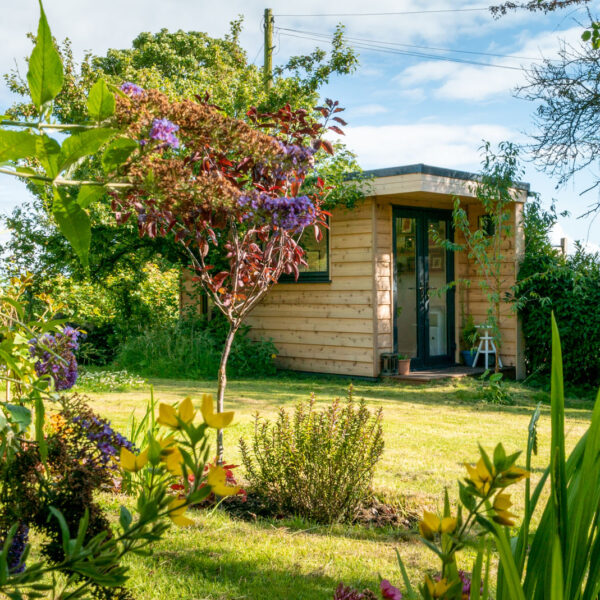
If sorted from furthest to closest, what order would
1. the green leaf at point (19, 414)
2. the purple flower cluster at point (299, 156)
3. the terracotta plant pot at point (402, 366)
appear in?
the terracotta plant pot at point (402, 366) → the purple flower cluster at point (299, 156) → the green leaf at point (19, 414)

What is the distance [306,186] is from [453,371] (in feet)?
11.3

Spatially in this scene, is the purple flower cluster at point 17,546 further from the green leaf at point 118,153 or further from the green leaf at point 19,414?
the green leaf at point 118,153

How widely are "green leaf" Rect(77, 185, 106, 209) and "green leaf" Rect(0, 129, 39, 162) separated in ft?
0.31

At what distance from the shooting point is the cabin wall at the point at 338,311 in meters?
A: 9.22

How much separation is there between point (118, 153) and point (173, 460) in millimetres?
385

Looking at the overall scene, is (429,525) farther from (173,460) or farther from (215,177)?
(215,177)

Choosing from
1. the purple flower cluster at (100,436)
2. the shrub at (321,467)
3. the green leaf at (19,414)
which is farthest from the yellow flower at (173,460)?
the shrub at (321,467)

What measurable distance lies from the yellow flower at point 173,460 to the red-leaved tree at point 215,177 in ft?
1.20

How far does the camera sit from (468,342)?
401 inches

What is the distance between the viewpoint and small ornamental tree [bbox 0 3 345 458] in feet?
2.41

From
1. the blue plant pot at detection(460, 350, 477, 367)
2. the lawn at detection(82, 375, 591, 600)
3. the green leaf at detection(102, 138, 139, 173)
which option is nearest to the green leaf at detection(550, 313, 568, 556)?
the lawn at detection(82, 375, 591, 600)

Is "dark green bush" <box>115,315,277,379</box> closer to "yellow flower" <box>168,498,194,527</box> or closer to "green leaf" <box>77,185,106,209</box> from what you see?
"green leaf" <box>77,185,106,209</box>

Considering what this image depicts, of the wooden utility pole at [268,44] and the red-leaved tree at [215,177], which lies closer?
the red-leaved tree at [215,177]

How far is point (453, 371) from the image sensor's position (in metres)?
9.40
